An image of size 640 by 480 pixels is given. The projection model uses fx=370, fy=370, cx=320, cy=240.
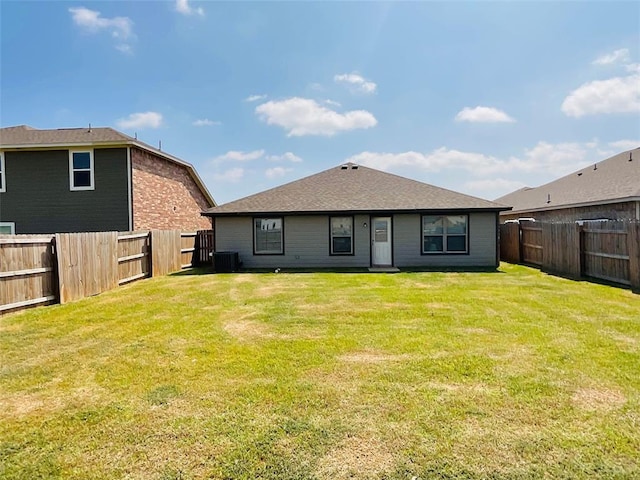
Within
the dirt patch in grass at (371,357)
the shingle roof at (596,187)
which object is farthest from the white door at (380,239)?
the dirt patch in grass at (371,357)

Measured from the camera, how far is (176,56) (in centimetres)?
1505

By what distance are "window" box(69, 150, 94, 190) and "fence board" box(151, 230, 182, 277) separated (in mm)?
4235

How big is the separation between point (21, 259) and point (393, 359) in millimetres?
7863

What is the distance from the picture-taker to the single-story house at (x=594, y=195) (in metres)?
13.6

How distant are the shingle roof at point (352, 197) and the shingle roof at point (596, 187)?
398cm

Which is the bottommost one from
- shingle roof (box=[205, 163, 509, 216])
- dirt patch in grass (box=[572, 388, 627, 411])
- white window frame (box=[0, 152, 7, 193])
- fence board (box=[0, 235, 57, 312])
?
dirt patch in grass (box=[572, 388, 627, 411])

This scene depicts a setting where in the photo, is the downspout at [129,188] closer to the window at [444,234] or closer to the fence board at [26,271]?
the fence board at [26,271]

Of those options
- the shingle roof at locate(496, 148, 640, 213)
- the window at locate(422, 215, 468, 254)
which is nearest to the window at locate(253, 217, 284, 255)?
the window at locate(422, 215, 468, 254)

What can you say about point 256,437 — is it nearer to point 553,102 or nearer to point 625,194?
point 625,194

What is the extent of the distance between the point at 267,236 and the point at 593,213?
1345 centimetres

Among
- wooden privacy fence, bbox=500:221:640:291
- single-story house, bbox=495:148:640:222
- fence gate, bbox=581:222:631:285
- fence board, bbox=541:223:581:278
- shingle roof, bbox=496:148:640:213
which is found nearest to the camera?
wooden privacy fence, bbox=500:221:640:291

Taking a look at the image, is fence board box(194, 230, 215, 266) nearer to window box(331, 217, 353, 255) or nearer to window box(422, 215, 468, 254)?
window box(331, 217, 353, 255)

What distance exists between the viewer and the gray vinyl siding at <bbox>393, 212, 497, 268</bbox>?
14617mm

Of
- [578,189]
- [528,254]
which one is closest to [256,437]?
[528,254]
